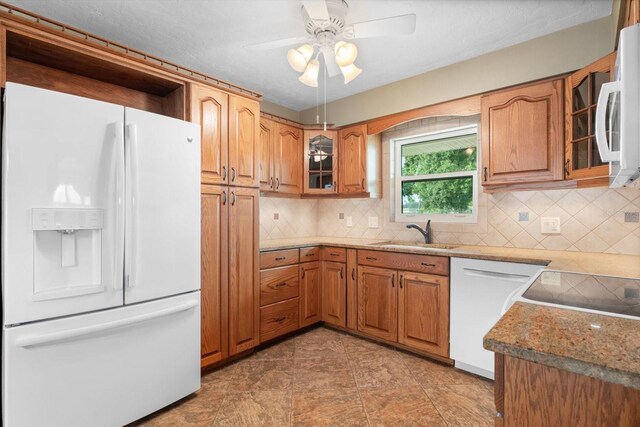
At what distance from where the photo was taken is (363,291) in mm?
2922

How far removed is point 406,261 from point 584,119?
4.92ft

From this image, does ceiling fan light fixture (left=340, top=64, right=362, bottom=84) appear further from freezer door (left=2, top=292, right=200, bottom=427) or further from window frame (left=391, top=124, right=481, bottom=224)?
freezer door (left=2, top=292, right=200, bottom=427)

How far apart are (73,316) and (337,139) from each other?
274 centimetres

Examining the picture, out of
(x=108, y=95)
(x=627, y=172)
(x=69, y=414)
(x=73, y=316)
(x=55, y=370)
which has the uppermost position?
(x=108, y=95)

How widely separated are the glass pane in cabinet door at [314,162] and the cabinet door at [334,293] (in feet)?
3.43

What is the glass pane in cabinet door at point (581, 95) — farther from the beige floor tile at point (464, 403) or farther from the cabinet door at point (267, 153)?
the cabinet door at point (267, 153)

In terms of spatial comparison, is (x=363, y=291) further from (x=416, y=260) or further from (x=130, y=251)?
(x=130, y=251)

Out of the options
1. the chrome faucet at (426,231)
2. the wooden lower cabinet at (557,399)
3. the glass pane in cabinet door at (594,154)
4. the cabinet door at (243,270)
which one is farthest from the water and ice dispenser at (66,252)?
the glass pane in cabinet door at (594,154)

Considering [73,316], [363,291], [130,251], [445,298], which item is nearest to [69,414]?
[73,316]

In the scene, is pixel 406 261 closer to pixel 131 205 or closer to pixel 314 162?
pixel 314 162

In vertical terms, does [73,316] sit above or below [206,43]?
below

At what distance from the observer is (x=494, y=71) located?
8.20 feet

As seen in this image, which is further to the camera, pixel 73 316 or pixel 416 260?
pixel 416 260

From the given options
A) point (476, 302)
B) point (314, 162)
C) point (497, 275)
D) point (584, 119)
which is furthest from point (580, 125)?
point (314, 162)
